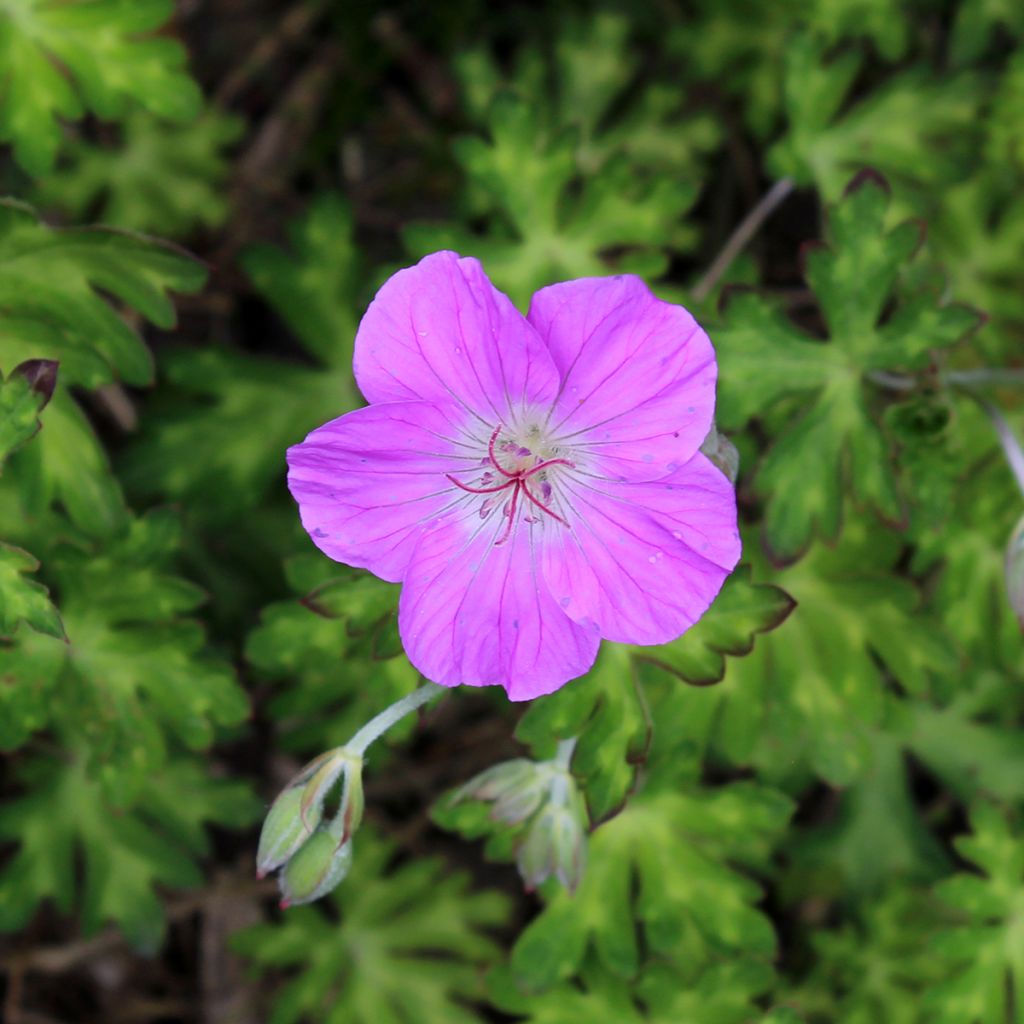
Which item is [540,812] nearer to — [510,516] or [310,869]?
[310,869]

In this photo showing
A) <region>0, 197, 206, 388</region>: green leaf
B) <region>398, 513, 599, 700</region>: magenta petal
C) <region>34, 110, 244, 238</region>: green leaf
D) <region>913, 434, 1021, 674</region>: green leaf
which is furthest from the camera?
<region>34, 110, 244, 238</region>: green leaf

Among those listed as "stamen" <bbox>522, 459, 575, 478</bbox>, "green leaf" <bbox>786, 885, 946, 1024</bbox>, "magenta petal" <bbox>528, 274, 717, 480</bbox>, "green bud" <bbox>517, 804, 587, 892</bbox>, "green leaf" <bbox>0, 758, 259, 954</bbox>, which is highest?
"magenta petal" <bbox>528, 274, 717, 480</bbox>

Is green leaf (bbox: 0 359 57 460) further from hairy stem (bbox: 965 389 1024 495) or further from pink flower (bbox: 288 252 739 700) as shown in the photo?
hairy stem (bbox: 965 389 1024 495)

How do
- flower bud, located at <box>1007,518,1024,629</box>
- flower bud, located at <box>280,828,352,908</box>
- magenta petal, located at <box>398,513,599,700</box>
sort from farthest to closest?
flower bud, located at <box>1007,518,1024,629</box>
flower bud, located at <box>280,828,352,908</box>
magenta petal, located at <box>398,513,599,700</box>

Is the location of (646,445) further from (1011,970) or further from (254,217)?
(254,217)

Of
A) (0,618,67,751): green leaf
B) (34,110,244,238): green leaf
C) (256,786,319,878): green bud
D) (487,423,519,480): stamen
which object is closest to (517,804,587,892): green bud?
(256,786,319,878): green bud

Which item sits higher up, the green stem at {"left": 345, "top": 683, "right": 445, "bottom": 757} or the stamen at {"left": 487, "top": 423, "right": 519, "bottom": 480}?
the stamen at {"left": 487, "top": 423, "right": 519, "bottom": 480}

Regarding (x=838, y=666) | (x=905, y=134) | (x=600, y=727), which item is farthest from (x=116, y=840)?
(x=905, y=134)

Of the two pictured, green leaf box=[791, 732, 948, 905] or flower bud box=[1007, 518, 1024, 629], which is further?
green leaf box=[791, 732, 948, 905]
